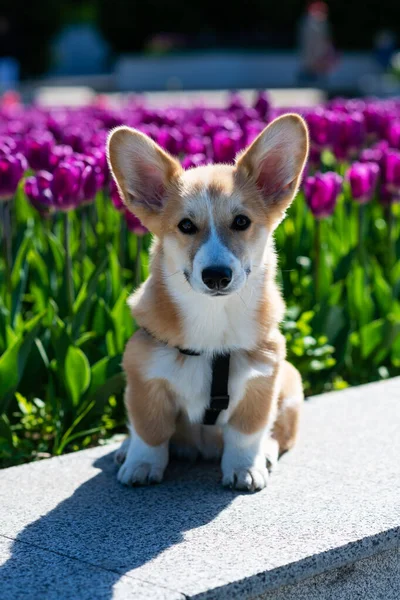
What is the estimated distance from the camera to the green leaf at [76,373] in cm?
445

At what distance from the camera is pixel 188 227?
3688 mm

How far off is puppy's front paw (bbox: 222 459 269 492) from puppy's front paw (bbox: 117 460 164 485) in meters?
0.25

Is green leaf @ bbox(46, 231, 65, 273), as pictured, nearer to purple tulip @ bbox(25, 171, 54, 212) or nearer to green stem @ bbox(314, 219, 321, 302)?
purple tulip @ bbox(25, 171, 54, 212)

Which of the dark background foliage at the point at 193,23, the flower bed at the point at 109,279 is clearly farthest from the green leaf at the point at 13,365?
the dark background foliage at the point at 193,23

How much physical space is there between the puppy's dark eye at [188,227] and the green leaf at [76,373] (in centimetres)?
97

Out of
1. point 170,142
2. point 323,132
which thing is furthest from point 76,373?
point 323,132

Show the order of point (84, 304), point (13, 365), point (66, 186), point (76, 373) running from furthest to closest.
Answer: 1. point (66, 186)
2. point (84, 304)
3. point (76, 373)
4. point (13, 365)

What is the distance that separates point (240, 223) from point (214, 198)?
0.12 metres

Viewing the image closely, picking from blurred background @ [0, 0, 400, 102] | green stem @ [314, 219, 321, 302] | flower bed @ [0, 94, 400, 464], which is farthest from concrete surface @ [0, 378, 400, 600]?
blurred background @ [0, 0, 400, 102]

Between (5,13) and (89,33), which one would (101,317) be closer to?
(5,13)

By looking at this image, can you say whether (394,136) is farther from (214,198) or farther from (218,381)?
(218,381)

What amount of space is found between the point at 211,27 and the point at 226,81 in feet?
26.9

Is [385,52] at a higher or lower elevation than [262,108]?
lower

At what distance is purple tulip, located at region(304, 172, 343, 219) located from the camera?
215 inches
